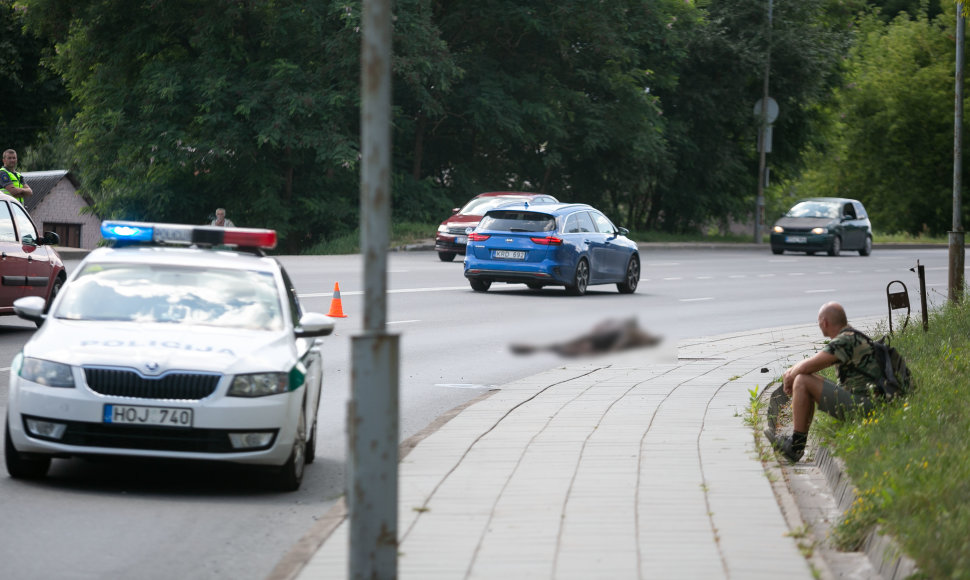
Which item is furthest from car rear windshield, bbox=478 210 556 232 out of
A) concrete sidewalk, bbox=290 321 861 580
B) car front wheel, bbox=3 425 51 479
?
car front wheel, bbox=3 425 51 479

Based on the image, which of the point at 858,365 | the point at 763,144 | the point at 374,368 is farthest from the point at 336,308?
the point at 763,144

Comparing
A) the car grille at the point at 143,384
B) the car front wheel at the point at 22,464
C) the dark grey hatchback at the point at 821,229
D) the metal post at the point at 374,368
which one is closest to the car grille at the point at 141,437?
the car grille at the point at 143,384

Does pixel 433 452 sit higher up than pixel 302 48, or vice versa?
pixel 302 48

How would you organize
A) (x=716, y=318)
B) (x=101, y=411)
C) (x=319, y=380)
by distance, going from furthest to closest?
(x=716, y=318) < (x=319, y=380) < (x=101, y=411)

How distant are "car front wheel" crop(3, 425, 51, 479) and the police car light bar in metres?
1.60

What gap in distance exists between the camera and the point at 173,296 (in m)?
8.47

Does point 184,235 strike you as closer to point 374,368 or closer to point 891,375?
point 891,375

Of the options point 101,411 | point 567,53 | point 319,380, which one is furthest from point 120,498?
point 567,53

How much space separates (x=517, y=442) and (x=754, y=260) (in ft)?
105

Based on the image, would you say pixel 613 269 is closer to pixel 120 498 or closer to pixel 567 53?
pixel 120 498

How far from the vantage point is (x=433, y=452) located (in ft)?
28.7

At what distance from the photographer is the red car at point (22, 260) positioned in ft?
50.0

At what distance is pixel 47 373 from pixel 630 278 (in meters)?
17.9

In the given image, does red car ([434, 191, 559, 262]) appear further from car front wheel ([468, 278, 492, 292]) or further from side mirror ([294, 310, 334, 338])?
side mirror ([294, 310, 334, 338])
